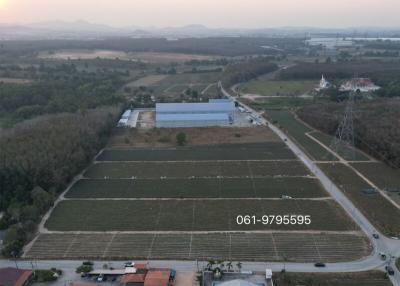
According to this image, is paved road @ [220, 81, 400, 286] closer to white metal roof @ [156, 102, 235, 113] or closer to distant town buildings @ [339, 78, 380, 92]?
white metal roof @ [156, 102, 235, 113]

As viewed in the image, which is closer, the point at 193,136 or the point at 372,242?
the point at 372,242

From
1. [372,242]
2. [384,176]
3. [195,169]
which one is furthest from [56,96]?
[372,242]

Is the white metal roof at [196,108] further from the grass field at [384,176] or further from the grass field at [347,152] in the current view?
the grass field at [384,176]

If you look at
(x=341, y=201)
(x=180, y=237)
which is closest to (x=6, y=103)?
(x=180, y=237)

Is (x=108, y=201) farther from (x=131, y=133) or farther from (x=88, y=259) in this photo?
(x=131, y=133)

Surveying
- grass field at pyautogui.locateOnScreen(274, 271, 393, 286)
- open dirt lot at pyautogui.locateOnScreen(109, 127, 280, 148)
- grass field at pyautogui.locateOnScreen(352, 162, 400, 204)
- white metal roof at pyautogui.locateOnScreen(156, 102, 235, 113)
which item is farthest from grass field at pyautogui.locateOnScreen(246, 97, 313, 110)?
grass field at pyautogui.locateOnScreen(274, 271, 393, 286)

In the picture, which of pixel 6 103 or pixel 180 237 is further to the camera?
pixel 6 103

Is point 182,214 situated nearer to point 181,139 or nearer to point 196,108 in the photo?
point 181,139
